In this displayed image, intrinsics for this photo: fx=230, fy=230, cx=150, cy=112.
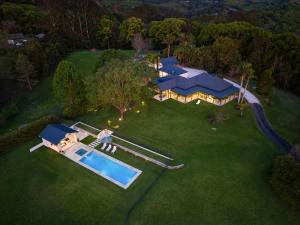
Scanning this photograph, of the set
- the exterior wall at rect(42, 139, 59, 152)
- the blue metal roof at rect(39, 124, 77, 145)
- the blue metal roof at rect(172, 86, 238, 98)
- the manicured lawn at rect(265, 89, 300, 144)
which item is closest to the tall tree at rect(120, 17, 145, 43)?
the blue metal roof at rect(172, 86, 238, 98)

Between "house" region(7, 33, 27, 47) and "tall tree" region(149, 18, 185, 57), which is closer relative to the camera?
"house" region(7, 33, 27, 47)

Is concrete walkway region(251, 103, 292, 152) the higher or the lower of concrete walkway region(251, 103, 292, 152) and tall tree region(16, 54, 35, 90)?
the lower

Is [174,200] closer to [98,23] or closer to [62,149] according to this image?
[62,149]

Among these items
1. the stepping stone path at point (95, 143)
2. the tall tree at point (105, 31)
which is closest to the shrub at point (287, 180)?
the stepping stone path at point (95, 143)

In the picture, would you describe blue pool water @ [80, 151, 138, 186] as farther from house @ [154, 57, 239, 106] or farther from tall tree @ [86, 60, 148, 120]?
house @ [154, 57, 239, 106]

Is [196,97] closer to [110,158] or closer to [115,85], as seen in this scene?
[115,85]

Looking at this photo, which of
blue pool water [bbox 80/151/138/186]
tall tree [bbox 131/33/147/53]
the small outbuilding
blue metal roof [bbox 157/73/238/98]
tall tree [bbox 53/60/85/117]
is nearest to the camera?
blue pool water [bbox 80/151/138/186]

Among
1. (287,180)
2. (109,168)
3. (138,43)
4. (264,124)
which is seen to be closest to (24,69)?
(109,168)
